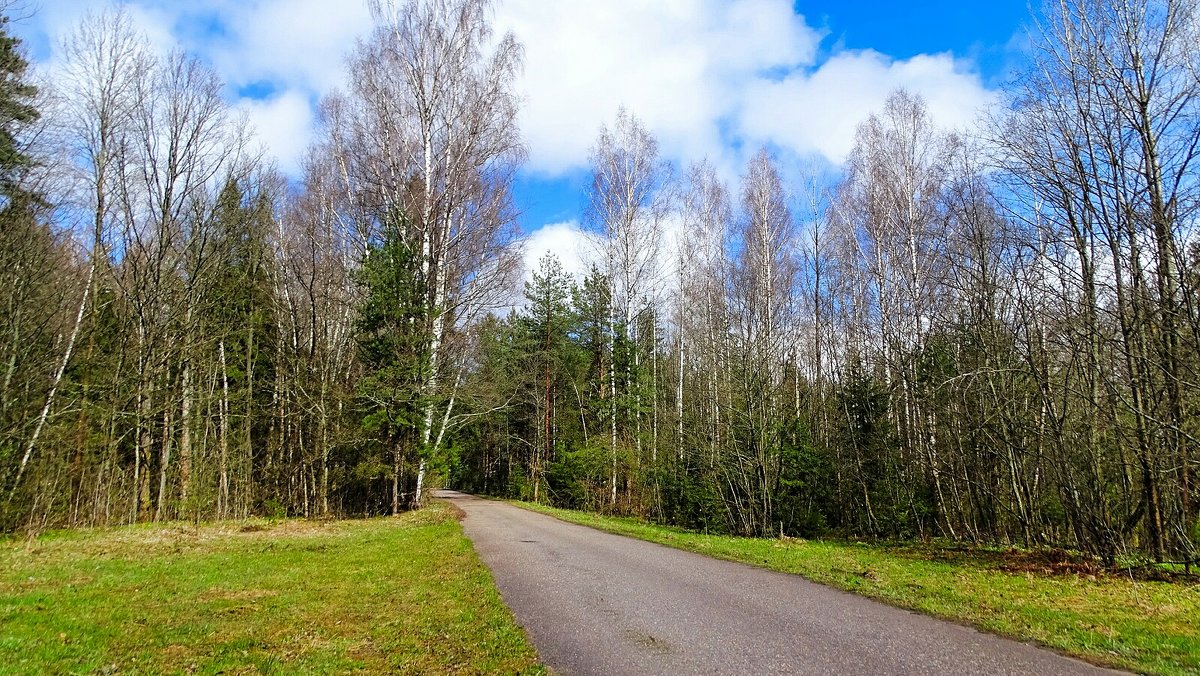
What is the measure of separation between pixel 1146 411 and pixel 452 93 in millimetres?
19423

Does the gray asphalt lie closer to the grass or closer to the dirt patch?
the grass

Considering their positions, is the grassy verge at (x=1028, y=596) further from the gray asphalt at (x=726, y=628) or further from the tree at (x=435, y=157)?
the tree at (x=435, y=157)

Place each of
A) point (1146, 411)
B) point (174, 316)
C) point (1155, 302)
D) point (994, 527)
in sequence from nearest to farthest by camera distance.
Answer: point (1155, 302)
point (1146, 411)
point (994, 527)
point (174, 316)

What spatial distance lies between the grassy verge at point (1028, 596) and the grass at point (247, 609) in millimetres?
4600

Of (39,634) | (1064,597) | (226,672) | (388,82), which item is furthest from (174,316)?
(1064,597)

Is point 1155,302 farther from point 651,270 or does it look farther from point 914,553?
point 651,270

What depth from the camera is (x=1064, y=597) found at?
309 inches

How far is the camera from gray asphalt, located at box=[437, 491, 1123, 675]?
4840mm

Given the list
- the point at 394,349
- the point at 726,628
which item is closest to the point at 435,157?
the point at 394,349

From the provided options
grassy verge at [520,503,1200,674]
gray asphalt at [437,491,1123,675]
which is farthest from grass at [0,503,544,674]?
grassy verge at [520,503,1200,674]

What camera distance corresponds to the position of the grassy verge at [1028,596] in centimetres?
531

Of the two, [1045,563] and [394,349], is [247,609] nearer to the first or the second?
[1045,563]

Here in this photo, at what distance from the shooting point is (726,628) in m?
5.92

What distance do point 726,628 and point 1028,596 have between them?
473cm
